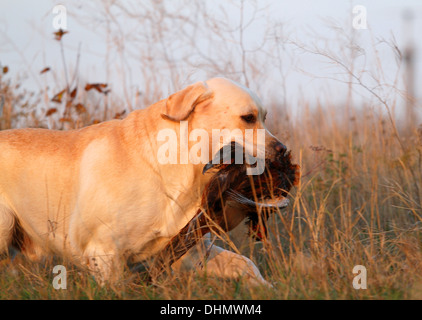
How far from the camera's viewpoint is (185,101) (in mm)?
2939

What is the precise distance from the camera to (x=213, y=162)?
281cm

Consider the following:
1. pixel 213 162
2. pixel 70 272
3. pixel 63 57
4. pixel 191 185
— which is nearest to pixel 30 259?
pixel 70 272

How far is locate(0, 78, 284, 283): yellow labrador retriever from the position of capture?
284 centimetres

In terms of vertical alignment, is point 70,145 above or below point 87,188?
above

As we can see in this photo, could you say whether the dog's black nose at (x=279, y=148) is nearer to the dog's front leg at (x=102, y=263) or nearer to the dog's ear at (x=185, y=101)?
the dog's ear at (x=185, y=101)

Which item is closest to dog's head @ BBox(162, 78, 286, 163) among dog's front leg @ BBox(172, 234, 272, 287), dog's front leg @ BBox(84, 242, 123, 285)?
dog's front leg @ BBox(172, 234, 272, 287)

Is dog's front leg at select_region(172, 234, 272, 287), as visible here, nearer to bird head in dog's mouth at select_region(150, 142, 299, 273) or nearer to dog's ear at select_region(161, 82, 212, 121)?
bird head in dog's mouth at select_region(150, 142, 299, 273)

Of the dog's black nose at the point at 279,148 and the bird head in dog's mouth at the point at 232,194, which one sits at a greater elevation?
the dog's black nose at the point at 279,148

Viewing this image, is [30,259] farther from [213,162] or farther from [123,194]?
[213,162]

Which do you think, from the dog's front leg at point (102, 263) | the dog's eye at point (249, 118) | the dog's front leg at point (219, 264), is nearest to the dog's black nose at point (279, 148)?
the dog's eye at point (249, 118)

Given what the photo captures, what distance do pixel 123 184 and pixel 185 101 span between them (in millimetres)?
575

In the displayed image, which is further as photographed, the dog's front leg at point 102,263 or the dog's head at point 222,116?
the dog's head at point 222,116

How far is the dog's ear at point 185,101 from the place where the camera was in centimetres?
289

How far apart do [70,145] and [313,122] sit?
12.0 feet
